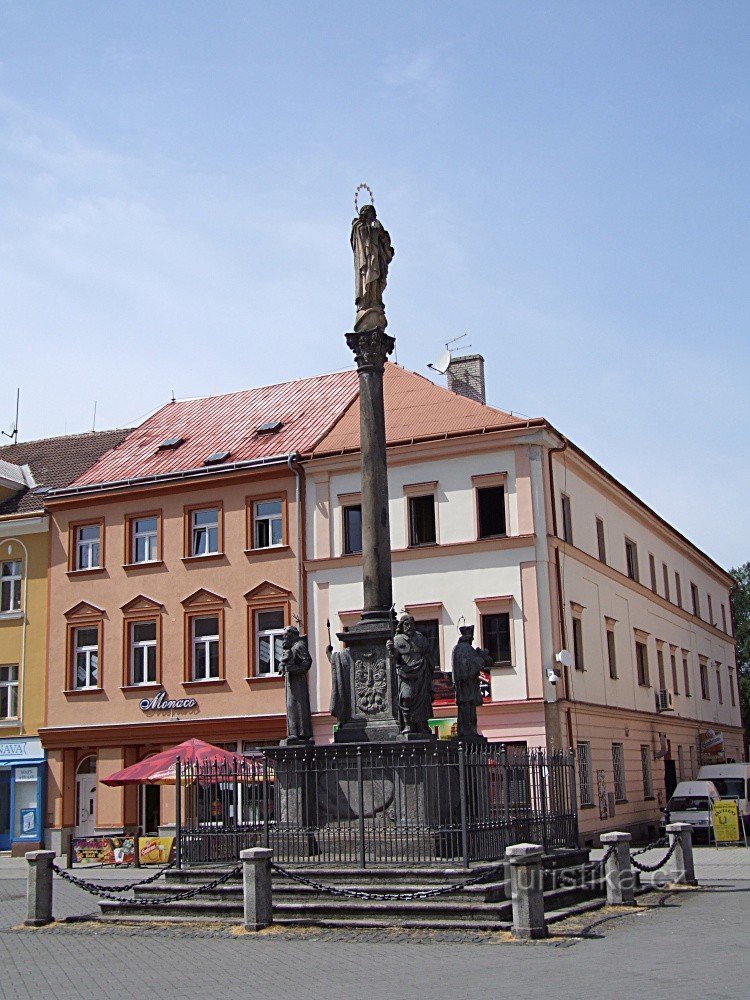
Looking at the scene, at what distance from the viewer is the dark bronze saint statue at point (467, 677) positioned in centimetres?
1639

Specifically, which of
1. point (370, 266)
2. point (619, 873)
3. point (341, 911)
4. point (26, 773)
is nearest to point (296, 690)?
point (341, 911)

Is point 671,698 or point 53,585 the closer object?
point 53,585

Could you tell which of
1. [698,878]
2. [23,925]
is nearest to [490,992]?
[23,925]

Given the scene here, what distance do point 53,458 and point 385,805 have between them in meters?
26.6

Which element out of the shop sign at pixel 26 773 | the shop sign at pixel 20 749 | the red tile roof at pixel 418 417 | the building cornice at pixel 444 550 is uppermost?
the red tile roof at pixel 418 417

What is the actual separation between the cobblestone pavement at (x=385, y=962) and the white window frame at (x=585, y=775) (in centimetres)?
1366

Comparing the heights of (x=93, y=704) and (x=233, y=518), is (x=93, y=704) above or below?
below

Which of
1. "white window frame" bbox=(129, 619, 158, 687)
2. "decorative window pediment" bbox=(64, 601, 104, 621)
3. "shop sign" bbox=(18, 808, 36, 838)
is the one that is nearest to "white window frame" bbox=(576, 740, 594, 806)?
"white window frame" bbox=(129, 619, 158, 687)

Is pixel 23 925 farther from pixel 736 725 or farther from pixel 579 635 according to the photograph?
pixel 736 725

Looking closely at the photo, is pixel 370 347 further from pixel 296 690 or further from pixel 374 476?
pixel 296 690

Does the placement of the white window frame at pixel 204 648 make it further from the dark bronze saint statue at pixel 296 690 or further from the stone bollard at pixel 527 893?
the stone bollard at pixel 527 893

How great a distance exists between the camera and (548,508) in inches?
1133

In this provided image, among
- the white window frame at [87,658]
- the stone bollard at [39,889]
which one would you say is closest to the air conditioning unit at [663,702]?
the white window frame at [87,658]

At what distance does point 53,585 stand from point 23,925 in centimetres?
1953
